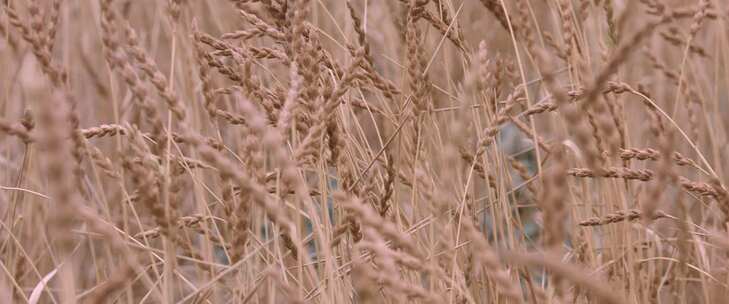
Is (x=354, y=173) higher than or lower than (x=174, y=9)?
lower

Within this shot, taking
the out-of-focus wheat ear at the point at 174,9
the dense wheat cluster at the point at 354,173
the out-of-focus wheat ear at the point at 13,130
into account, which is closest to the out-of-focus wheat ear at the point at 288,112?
the dense wheat cluster at the point at 354,173

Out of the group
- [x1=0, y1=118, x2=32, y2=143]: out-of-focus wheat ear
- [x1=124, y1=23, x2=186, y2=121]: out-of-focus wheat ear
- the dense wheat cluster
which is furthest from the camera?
[x1=0, y1=118, x2=32, y2=143]: out-of-focus wheat ear

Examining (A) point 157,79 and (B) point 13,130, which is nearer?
(A) point 157,79

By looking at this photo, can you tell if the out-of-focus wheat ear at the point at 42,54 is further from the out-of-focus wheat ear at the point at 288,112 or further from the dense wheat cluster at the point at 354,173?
the out-of-focus wheat ear at the point at 288,112

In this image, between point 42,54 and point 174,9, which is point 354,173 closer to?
point 174,9

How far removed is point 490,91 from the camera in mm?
1425

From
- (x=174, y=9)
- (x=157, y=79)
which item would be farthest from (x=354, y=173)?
(x=157, y=79)

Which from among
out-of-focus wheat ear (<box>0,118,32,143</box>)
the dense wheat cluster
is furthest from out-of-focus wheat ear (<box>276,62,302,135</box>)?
out-of-focus wheat ear (<box>0,118,32,143</box>)

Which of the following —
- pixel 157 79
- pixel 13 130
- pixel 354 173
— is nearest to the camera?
pixel 157 79

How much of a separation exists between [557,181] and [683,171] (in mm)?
2183

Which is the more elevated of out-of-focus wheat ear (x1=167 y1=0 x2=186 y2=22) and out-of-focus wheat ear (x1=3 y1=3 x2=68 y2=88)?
out-of-focus wheat ear (x1=167 y1=0 x2=186 y2=22)

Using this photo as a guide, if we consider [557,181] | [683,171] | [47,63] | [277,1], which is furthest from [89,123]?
[557,181]

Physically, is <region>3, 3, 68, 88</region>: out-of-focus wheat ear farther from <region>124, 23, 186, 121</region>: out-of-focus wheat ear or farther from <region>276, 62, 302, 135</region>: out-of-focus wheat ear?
<region>276, 62, 302, 135</region>: out-of-focus wheat ear

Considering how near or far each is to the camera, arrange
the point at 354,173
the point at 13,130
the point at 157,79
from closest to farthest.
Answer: the point at 157,79, the point at 13,130, the point at 354,173
